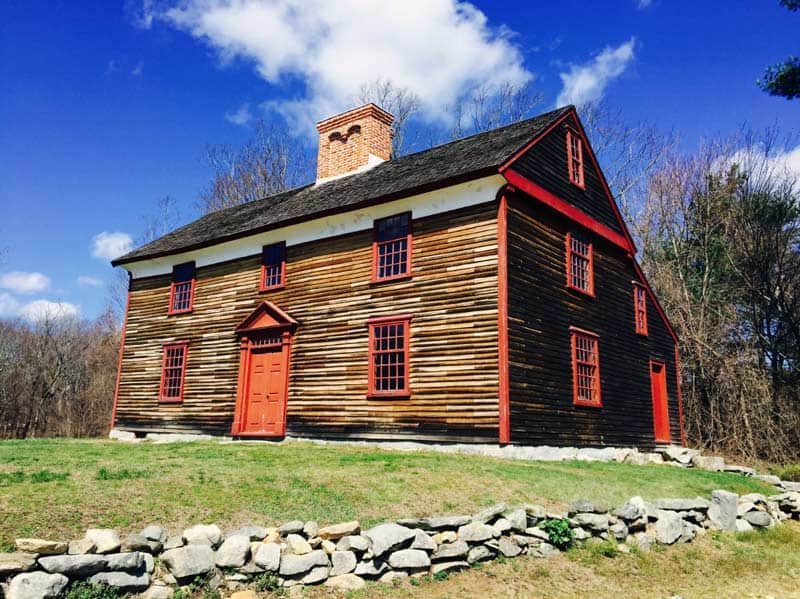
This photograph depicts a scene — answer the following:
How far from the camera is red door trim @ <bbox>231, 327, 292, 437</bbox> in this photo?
57.3ft

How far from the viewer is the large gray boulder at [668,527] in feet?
32.3

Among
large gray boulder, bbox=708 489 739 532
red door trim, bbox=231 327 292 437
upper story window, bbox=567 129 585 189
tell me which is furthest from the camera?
upper story window, bbox=567 129 585 189

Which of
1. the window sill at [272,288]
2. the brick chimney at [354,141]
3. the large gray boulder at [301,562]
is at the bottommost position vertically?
the large gray boulder at [301,562]

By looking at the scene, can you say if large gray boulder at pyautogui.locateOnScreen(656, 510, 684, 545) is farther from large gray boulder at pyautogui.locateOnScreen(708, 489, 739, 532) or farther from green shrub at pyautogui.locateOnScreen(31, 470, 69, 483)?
green shrub at pyautogui.locateOnScreen(31, 470, 69, 483)

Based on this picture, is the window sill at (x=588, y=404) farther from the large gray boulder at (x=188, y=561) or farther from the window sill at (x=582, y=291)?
the large gray boulder at (x=188, y=561)

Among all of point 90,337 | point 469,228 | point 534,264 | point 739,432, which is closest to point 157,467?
point 469,228

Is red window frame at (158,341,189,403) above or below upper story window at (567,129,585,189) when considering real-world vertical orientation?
below

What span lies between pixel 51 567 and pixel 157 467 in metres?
4.41

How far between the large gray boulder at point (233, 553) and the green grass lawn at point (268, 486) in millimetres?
686

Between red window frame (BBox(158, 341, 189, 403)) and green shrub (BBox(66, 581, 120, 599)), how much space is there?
14.8 meters

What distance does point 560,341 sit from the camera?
16.0 metres

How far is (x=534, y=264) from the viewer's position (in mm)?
15648

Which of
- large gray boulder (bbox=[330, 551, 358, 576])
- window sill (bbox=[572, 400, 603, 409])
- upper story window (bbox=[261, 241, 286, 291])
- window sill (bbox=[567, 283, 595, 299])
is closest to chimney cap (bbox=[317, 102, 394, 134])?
upper story window (bbox=[261, 241, 286, 291])

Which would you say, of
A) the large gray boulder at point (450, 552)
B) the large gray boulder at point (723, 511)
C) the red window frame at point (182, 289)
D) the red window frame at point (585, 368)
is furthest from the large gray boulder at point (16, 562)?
the red window frame at point (182, 289)
